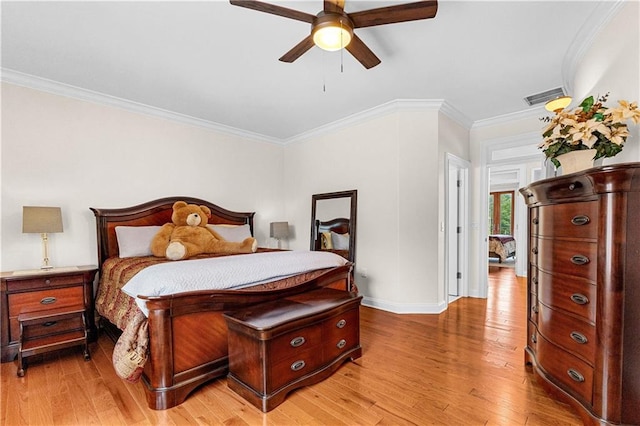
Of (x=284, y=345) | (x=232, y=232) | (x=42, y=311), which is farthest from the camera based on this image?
(x=232, y=232)

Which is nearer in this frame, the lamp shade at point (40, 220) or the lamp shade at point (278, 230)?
the lamp shade at point (40, 220)

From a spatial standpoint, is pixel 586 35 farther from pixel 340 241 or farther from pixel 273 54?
pixel 340 241

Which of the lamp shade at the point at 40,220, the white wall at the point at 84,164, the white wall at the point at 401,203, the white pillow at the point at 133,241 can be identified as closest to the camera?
the lamp shade at the point at 40,220

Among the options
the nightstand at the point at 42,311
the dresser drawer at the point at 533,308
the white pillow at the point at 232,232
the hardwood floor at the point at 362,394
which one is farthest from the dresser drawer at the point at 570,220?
the nightstand at the point at 42,311

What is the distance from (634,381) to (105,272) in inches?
161

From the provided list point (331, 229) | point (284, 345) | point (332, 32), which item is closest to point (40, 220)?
point (284, 345)

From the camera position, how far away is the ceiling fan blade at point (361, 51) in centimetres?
207

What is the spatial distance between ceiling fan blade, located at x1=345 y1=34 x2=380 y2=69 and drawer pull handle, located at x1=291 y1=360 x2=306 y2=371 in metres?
2.21

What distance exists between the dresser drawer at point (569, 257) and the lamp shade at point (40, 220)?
4.08m

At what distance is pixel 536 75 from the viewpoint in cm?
308

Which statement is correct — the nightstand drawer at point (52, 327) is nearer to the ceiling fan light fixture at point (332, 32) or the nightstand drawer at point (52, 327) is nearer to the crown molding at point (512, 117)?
the ceiling fan light fixture at point (332, 32)

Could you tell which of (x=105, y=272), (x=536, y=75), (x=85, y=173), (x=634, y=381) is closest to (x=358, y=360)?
(x=634, y=381)

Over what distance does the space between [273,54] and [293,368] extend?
257 centimetres

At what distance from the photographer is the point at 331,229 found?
4.64 m
